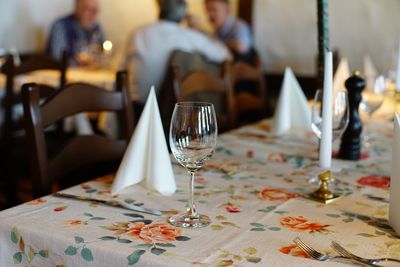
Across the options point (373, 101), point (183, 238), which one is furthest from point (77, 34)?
point (183, 238)

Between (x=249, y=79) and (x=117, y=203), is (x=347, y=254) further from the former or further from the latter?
(x=249, y=79)

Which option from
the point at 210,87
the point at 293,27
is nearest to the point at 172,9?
the point at 210,87

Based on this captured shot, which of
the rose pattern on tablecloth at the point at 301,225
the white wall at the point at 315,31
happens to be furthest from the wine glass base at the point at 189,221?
the white wall at the point at 315,31

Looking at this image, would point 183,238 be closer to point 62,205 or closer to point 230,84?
point 62,205

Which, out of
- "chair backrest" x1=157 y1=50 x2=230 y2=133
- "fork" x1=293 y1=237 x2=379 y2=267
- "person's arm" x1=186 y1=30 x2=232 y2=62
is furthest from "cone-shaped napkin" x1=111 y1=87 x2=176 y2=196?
"person's arm" x1=186 y1=30 x2=232 y2=62

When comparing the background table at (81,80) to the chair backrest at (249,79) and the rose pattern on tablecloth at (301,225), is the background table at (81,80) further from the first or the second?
the rose pattern on tablecloth at (301,225)

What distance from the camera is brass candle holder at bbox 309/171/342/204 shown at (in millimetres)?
1272

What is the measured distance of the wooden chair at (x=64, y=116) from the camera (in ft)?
4.67

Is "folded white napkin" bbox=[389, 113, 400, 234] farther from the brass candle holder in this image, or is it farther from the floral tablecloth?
the brass candle holder

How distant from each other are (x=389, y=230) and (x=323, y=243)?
0.52ft

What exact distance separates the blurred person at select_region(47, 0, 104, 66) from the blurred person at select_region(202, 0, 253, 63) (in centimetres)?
92

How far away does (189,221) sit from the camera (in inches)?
43.7

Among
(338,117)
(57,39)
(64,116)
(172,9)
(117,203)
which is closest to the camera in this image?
(117,203)

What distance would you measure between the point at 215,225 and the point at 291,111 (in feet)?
3.41
